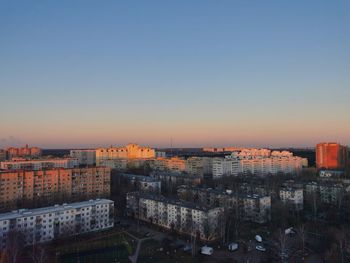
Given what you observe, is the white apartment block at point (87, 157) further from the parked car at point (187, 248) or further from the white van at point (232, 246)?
the white van at point (232, 246)

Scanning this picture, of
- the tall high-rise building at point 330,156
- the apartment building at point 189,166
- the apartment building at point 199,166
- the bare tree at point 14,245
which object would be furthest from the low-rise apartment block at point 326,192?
the tall high-rise building at point 330,156

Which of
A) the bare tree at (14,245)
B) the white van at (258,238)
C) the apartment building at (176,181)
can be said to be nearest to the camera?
the bare tree at (14,245)

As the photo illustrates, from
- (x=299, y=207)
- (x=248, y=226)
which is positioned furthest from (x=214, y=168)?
(x=248, y=226)

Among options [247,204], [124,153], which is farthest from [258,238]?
[124,153]

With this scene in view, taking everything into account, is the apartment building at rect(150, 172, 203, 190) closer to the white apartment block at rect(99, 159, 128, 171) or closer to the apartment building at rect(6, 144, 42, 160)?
the white apartment block at rect(99, 159, 128, 171)

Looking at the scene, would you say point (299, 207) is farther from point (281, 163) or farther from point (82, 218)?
point (281, 163)

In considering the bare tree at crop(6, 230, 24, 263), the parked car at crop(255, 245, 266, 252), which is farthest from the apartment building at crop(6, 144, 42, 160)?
the parked car at crop(255, 245, 266, 252)
